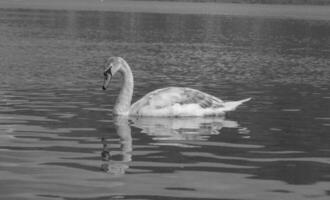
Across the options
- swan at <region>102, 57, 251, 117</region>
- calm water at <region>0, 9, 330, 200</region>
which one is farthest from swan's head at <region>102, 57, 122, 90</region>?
calm water at <region>0, 9, 330, 200</region>

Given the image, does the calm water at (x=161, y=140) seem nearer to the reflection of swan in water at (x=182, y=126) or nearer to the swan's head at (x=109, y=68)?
the reflection of swan in water at (x=182, y=126)

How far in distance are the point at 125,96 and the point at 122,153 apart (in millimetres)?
7572

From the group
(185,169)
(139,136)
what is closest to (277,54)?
(139,136)

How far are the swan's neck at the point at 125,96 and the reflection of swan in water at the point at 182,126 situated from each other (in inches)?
25.7

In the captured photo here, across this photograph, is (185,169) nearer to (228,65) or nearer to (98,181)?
(98,181)

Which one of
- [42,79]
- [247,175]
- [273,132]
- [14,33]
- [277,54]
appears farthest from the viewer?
[14,33]

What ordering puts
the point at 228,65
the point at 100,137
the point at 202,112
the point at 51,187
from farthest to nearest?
the point at 228,65 → the point at 202,112 → the point at 100,137 → the point at 51,187

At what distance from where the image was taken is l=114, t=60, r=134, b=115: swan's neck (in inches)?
1029

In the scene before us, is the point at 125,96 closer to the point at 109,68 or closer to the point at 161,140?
the point at 109,68

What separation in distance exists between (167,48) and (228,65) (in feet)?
62.6

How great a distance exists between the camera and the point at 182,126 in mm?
24062

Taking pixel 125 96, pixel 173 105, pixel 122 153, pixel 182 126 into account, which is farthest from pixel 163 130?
pixel 122 153

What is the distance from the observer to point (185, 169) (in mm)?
17297

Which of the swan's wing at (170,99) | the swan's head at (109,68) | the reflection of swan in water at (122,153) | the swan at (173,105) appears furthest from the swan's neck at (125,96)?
the reflection of swan in water at (122,153)
